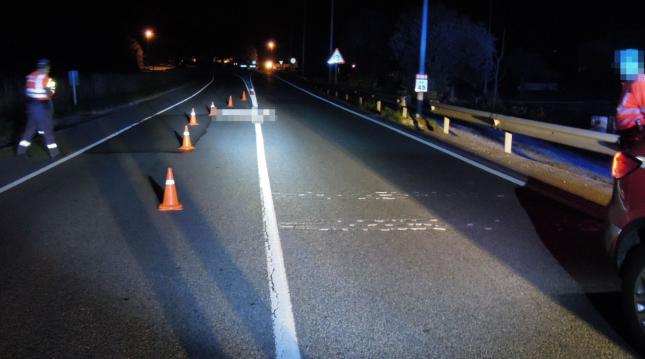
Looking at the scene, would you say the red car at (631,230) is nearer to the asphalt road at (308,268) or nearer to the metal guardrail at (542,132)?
the asphalt road at (308,268)

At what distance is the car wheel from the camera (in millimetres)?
4309

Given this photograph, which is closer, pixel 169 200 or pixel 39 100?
pixel 169 200

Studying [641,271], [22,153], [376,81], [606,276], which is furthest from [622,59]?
[376,81]

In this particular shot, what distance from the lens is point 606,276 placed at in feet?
19.1

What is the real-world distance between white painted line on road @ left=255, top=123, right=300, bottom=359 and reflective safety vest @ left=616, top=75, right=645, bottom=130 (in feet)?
12.5

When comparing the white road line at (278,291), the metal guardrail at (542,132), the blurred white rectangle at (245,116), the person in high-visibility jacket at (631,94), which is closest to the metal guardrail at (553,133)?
the metal guardrail at (542,132)

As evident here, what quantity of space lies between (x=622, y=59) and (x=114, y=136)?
13.6m

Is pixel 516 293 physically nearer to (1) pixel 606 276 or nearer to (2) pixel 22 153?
(1) pixel 606 276

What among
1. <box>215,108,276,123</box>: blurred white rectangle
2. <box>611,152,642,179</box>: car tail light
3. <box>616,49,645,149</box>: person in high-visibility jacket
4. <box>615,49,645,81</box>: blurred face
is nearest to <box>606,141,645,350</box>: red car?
<box>611,152,642,179</box>: car tail light

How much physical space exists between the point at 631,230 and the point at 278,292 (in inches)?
107

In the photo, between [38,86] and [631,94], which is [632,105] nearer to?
[631,94]

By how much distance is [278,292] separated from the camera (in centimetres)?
535

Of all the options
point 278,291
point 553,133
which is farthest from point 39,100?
point 553,133

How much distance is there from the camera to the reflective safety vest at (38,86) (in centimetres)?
1247
